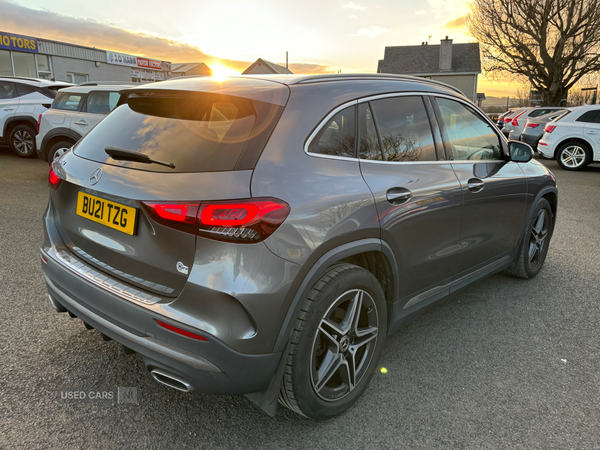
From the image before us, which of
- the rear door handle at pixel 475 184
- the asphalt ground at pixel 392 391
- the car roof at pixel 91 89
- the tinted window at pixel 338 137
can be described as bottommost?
the asphalt ground at pixel 392 391

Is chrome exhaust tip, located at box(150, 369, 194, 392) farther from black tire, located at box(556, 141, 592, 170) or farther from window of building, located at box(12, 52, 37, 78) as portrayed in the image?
window of building, located at box(12, 52, 37, 78)

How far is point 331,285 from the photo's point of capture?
2.11 meters

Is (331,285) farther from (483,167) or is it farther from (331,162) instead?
(483,167)

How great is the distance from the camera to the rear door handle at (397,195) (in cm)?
241

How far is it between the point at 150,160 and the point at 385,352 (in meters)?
1.94

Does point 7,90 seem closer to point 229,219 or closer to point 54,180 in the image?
point 54,180

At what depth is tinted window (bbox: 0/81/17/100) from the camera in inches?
428

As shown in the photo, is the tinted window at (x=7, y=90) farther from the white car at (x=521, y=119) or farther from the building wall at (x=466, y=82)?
the building wall at (x=466, y=82)

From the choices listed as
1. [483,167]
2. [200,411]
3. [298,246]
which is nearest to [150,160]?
[298,246]

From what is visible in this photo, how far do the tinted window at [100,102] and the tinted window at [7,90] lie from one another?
158 inches

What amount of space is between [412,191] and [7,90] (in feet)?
38.7

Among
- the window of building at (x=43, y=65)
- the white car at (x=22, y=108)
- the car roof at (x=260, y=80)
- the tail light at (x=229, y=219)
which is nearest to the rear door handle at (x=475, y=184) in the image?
the car roof at (x=260, y=80)

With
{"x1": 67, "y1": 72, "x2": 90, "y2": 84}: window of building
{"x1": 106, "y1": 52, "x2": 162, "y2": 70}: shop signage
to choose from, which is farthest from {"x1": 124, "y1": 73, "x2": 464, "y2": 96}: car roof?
{"x1": 106, "y1": 52, "x2": 162, "y2": 70}: shop signage

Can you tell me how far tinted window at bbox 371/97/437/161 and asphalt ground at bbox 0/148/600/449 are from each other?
1314 millimetres
